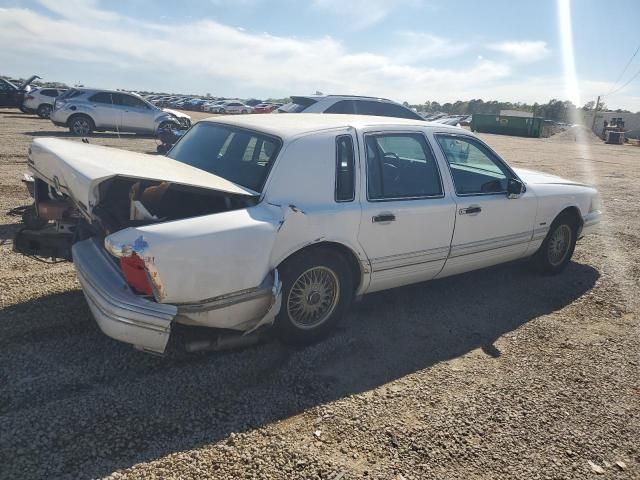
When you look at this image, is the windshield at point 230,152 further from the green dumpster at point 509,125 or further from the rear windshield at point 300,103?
the green dumpster at point 509,125

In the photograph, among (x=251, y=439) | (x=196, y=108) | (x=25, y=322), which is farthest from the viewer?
(x=196, y=108)

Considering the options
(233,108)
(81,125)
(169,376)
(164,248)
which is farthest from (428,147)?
(233,108)

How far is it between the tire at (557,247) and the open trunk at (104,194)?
358 centimetres

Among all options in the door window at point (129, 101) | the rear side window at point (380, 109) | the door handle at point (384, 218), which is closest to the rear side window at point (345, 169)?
the door handle at point (384, 218)

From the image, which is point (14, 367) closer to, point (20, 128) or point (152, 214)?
point (152, 214)

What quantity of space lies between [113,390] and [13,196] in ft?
18.2

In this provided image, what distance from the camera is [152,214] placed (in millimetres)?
3279

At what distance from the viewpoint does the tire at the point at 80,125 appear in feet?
51.5

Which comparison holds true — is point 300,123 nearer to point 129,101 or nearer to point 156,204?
point 156,204

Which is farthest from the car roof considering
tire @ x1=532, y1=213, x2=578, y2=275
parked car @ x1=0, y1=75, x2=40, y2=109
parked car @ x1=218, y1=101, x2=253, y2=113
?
parked car @ x1=218, y1=101, x2=253, y2=113

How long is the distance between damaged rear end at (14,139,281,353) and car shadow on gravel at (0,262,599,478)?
38 centimetres

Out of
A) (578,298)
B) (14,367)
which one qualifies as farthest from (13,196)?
(578,298)

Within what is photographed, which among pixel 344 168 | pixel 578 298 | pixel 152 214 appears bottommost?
pixel 578 298

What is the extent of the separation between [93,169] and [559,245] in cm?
483
